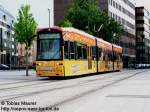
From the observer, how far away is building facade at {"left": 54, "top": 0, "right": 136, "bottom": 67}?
11820cm

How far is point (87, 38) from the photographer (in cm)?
3747

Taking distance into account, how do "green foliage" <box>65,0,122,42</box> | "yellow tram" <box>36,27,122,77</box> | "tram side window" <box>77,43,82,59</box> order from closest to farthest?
"yellow tram" <box>36,27,122,77</box> → "tram side window" <box>77,43,82,59</box> → "green foliage" <box>65,0,122,42</box>

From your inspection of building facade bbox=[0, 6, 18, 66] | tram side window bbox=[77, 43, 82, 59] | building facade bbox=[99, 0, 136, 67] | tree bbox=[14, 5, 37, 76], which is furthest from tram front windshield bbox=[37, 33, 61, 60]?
building facade bbox=[0, 6, 18, 66]

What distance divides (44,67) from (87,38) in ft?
25.7

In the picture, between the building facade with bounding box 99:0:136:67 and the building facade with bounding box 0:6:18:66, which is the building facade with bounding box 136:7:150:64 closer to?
the building facade with bounding box 99:0:136:67

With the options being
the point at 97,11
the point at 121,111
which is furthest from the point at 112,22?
the point at 121,111

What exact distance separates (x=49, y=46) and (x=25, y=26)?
5589cm

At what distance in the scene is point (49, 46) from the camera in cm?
3028

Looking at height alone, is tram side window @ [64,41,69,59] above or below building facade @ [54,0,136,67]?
below

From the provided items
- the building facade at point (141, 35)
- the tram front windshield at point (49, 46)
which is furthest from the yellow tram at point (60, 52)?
the building facade at point (141, 35)

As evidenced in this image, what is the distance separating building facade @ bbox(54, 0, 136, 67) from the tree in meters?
22.5

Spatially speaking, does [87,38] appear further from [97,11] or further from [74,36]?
[97,11]

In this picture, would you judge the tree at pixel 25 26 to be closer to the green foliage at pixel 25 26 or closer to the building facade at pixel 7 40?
the green foliage at pixel 25 26

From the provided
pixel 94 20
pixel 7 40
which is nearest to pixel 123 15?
pixel 7 40
